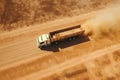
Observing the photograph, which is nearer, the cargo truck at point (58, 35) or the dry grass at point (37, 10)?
the cargo truck at point (58, 35)

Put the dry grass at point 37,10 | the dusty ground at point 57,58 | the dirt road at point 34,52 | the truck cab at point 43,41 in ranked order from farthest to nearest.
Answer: the dry grass at point 37,10 → the truck cab at point 43,41 → the dirt road at point 34,52 → the dusty ground at point 57,58

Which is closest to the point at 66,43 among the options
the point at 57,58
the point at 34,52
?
the point at 57,58

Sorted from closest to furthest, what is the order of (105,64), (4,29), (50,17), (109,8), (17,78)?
(17,78), (105,64), (4,29), (50,17), (109,8)

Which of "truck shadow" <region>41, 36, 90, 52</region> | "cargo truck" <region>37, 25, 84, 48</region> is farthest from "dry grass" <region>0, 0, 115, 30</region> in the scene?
"truck shadow" <region>41, 36, 90, 52</region>

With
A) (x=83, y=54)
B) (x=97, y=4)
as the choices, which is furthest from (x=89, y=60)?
(x=97, y=4)

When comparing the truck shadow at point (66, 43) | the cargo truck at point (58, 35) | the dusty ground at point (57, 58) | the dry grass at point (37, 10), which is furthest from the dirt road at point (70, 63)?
the dry grass at point (37, 10)

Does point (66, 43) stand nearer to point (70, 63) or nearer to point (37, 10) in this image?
point (70, 63)

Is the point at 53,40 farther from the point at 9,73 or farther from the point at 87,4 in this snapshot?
the point at 87,4

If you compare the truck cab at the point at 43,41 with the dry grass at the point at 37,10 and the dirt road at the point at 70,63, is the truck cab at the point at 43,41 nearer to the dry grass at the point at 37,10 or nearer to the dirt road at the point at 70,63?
the dirt road at the point at 70,63
